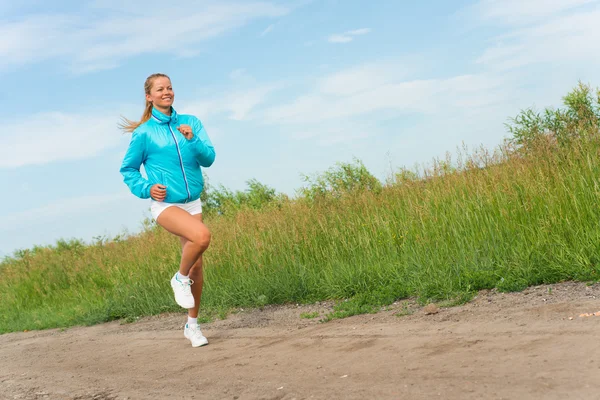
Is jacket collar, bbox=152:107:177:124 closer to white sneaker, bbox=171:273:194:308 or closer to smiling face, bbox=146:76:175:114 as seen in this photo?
smiling face, bbox=146:76:175:114

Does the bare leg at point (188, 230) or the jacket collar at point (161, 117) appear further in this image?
the jacket collar at point (161, 117)

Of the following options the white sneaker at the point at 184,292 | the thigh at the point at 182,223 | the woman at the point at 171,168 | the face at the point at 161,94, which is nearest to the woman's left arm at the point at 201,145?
the woman at the point at 171,168

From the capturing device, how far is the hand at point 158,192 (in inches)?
253

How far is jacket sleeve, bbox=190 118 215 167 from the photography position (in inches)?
263

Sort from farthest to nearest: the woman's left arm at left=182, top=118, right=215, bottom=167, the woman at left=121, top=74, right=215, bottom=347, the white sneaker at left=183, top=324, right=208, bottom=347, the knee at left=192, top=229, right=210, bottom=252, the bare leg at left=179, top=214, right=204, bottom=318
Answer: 1. the white sneaker at left=183, top=324, right=208, bottom=347
2. the bare leg at left=179, top=214, right=204, bottom=318
3. the woman's left arm at left=182, top=118, right=215, bottom=167
4. the woman at left=121, top=74, right=215, bottom=347
5. the knee at left=192, top=229, right=210, bottom=252

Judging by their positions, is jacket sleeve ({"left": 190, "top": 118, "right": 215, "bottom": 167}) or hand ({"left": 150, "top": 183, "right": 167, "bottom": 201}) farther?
jacket sleeve ({"left": 190, "top": 118, "right": 215, "bottom": 167})

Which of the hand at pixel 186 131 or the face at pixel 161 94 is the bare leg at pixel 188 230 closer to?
the hand at pixel 186 131


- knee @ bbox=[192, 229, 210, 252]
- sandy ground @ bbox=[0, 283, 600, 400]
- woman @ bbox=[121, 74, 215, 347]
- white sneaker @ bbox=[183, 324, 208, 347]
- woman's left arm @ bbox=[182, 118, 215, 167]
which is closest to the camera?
sandy ground @ bbox=[0, 283, 600, 400]

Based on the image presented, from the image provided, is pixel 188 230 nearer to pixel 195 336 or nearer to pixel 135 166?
pixel 135 166

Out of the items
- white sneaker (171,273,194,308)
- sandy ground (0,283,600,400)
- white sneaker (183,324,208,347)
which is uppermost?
white sneaker (171,273,194,308)

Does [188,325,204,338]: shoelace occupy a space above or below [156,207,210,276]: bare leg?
below

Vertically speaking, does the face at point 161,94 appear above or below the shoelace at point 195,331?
above

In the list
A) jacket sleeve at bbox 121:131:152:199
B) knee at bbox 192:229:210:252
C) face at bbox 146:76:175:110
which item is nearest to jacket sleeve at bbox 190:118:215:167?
face at bbox 146:76:175:110

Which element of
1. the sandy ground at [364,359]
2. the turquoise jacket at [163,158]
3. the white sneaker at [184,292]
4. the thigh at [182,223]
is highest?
the turquoise jacket at [163,158]
